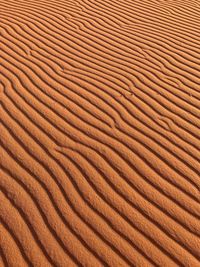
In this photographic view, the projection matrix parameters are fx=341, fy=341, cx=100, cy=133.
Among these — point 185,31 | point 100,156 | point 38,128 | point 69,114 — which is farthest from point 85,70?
point 185,31

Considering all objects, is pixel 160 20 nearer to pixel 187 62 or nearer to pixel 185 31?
pixel 185 31

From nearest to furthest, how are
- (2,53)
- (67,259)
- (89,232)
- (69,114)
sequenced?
1. (67,259)
2. (89,232)
3. (69,114)
4. (2,53)

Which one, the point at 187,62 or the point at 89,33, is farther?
the point at 89,33

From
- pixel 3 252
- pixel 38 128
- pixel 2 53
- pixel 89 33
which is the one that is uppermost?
pixel 89 33

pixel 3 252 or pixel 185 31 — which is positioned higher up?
pixel 185 31

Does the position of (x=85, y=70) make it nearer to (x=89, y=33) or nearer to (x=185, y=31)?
(x=89, y=33)

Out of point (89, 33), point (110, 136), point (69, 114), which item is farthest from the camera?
point (89, 33)
